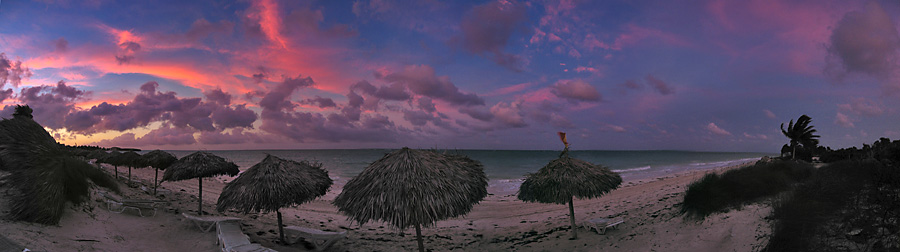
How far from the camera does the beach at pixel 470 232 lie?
702cm

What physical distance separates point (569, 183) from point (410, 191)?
5.67 m

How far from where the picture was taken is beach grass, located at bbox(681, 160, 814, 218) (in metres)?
8.42

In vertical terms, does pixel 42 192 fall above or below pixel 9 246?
above

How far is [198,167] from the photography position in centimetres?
1254

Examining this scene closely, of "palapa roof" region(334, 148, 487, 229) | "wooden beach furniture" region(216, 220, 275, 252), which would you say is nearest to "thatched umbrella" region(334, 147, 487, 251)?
"palapa roof" region(334, 148, 487, 229)

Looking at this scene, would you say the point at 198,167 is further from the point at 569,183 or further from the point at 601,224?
the point at 601,224

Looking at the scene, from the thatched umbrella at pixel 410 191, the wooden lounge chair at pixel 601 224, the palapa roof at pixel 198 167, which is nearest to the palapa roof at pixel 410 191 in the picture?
the thatched umbrella at pixel 410 191

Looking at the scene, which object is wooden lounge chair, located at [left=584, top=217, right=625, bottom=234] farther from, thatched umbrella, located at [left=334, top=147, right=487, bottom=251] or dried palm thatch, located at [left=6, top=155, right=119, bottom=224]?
dried palm thatch, located at [left=6, top=155, right=119, bottom=224]

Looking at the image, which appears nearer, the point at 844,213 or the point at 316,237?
the point at 844,213

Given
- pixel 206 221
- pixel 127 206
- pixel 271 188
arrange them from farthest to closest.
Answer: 1. pixel 127 206
2. pixel 206 221
3. pixel 271 188

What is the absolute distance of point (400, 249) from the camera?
10.2 metres

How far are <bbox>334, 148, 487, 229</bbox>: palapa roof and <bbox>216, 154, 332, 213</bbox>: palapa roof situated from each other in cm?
219

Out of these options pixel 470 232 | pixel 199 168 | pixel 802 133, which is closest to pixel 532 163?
pixel 802 133

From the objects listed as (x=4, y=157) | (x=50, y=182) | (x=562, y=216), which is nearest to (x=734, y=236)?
(x=562, y=216)
